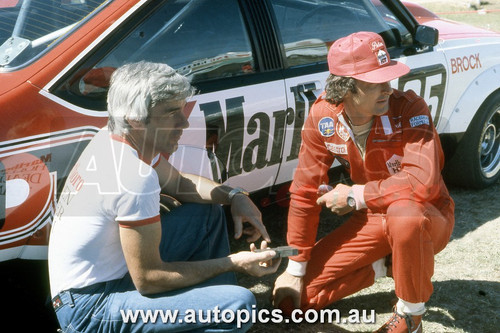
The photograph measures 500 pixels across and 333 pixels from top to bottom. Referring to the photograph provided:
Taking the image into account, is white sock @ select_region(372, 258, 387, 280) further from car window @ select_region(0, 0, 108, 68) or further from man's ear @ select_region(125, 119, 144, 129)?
car window @ select_region(0, 0, 108, 68)

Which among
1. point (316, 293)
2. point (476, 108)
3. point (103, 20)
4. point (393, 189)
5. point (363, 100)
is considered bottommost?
point (316, 293)

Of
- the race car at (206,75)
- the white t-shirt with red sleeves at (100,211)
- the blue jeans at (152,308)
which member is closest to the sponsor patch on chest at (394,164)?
the race car at (206,75)

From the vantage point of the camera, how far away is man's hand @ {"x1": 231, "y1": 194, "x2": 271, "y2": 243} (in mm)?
2395

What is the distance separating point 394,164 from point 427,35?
1172 millimetres

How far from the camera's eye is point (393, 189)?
2.45 m

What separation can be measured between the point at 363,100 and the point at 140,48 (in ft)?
3.19

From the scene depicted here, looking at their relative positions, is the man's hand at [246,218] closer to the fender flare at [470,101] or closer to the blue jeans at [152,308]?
the blue jeans at [152,308]

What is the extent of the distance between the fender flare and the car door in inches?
56.3

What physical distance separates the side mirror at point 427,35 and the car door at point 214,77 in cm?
103

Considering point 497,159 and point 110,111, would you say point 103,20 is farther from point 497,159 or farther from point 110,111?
point 497,159

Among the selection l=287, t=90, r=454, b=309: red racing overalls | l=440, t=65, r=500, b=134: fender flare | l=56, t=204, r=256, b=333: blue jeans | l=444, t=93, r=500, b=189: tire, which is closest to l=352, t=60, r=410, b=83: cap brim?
l=287, t=90, r=454, b=309: red racing overalls

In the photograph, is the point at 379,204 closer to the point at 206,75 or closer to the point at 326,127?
the point at 326,127

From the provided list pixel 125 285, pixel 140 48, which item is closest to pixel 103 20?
pixel 140 48

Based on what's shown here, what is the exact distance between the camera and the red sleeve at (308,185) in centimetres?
274
